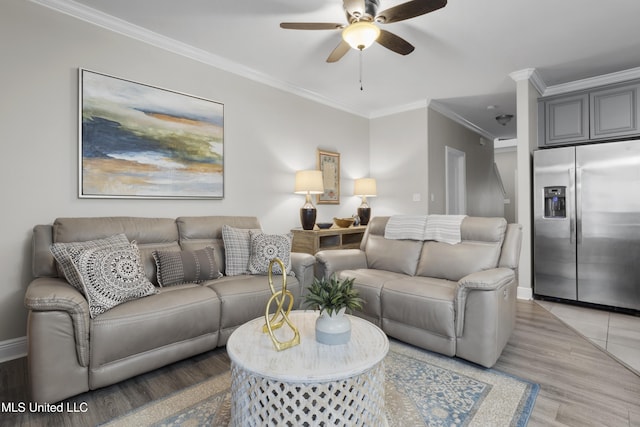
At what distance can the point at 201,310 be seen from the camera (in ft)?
6.84

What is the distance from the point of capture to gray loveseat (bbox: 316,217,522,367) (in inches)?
79.0

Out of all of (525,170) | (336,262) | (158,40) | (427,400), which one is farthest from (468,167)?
(158,40)

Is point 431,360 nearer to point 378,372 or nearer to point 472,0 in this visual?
point 378,372

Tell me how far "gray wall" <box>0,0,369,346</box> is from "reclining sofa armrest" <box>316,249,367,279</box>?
3.62 ft

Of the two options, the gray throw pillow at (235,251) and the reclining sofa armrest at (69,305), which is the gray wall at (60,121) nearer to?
the gray throw pillow at (235,251)

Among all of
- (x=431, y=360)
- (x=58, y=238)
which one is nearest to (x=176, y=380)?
(x=58, y=238)

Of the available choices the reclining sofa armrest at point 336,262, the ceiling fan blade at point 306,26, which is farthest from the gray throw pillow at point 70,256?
the ceiling fan blade at point 306,26

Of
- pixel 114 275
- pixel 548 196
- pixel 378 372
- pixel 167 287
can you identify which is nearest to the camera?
pixel 378 372

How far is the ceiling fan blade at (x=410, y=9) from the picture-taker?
1914 mm

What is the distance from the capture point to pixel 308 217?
3789 mm

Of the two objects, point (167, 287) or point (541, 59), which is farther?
point (541, 59)

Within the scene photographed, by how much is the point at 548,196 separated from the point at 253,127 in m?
3.34

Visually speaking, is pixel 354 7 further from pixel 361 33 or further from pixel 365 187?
pixel 365 187

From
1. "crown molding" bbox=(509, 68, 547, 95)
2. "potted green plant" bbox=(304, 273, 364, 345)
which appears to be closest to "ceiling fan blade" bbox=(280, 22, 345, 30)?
"potted green plant" bbox=(304, 273, 364, 345)
